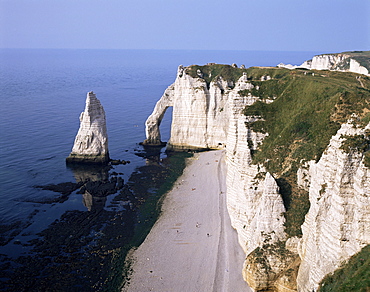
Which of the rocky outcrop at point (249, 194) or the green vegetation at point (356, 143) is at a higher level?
the green vegetation at point (356, 143)

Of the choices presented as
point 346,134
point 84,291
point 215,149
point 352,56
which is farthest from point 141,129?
point 346,134

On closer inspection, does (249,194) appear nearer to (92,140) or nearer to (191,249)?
(191,249)

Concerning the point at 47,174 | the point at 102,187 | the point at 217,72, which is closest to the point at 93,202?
the point at 102,187

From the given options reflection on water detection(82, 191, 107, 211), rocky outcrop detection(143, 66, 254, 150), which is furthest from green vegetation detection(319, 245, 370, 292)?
rocky outcrop detection(143, 66, 254, 150)

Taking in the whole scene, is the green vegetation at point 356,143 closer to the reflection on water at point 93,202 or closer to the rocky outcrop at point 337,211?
the rocky outcrop at point 337,211

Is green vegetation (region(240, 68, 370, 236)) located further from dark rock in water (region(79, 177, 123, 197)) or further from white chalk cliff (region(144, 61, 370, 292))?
dark rock in water (region(79, 177, 123, 197))

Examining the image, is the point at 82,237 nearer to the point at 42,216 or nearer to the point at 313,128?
the point at 42,216

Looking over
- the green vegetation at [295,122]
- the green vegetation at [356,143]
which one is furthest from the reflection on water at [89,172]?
the green vegetation at [356,143]
